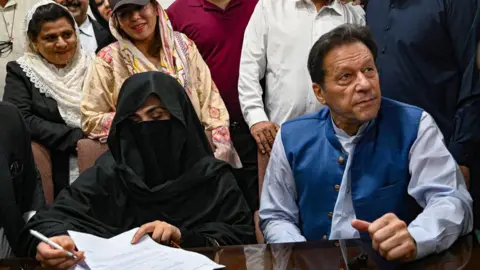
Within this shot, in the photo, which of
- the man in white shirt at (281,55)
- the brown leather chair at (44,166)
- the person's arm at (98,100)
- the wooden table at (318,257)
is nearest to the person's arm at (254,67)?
the man in white shirt at (281,55)

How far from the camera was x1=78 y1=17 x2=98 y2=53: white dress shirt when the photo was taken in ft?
12.2

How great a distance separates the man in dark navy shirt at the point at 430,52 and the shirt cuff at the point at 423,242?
96 centimetres

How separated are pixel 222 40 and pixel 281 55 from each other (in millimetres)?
387

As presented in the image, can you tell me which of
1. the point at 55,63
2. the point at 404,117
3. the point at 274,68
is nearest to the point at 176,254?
the point at 404,117

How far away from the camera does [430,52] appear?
2.61 meters

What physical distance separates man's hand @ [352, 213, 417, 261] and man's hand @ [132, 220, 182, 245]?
0.58m

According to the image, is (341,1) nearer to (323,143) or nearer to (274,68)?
(274,68)

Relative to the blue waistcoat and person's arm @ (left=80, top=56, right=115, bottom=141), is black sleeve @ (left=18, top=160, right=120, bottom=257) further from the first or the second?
the blue waistcoat

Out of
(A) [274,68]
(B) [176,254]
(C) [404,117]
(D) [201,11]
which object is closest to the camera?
(B) [176,254]

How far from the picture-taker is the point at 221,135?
2.85 meters

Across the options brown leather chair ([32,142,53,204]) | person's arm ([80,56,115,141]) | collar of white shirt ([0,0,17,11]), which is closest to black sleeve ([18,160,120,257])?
person's arm ([80,56,115,141])

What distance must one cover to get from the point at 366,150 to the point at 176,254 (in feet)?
2.33

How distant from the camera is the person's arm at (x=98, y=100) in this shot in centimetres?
285

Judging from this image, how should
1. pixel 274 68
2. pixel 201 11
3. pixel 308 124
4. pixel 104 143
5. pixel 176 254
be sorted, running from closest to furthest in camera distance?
pixel 176 254, pixel 308 124, pixel 104 143, pixel 274 68, pixel 201 11
